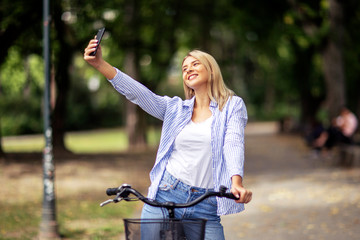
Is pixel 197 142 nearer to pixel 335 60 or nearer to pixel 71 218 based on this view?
pixel 71 218

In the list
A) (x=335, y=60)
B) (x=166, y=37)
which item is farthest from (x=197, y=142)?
(x=166, y=37)

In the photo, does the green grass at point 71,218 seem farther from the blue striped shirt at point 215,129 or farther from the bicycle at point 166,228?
the bicycle at point 166,228

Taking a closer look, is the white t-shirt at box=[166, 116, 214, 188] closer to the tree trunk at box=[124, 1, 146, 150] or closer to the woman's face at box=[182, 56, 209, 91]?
the woman's face at box=[182, 56, 209, 91]

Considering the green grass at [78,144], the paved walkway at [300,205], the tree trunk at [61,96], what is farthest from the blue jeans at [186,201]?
the green grass at [78,144]

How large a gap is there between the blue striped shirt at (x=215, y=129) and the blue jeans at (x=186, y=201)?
53mm

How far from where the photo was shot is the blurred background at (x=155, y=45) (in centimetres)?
1836

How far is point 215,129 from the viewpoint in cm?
328

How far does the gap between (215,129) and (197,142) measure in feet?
0.42

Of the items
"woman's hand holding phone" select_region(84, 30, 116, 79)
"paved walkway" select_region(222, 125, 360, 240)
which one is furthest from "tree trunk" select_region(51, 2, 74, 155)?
"woman's hand holding phone" select_region(84, 30, 116, 79)

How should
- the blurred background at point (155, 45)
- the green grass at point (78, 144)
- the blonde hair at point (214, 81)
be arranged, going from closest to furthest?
the blonde hair at point (214, 81)
the blurred background at point (155, 45)
the green grass at point (78, 144)

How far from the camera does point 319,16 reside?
19.9 m

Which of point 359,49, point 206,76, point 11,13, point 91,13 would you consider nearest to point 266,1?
point 359,49

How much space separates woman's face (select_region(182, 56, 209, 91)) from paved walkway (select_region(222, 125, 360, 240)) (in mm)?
4416

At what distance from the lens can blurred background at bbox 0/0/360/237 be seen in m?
18.4
